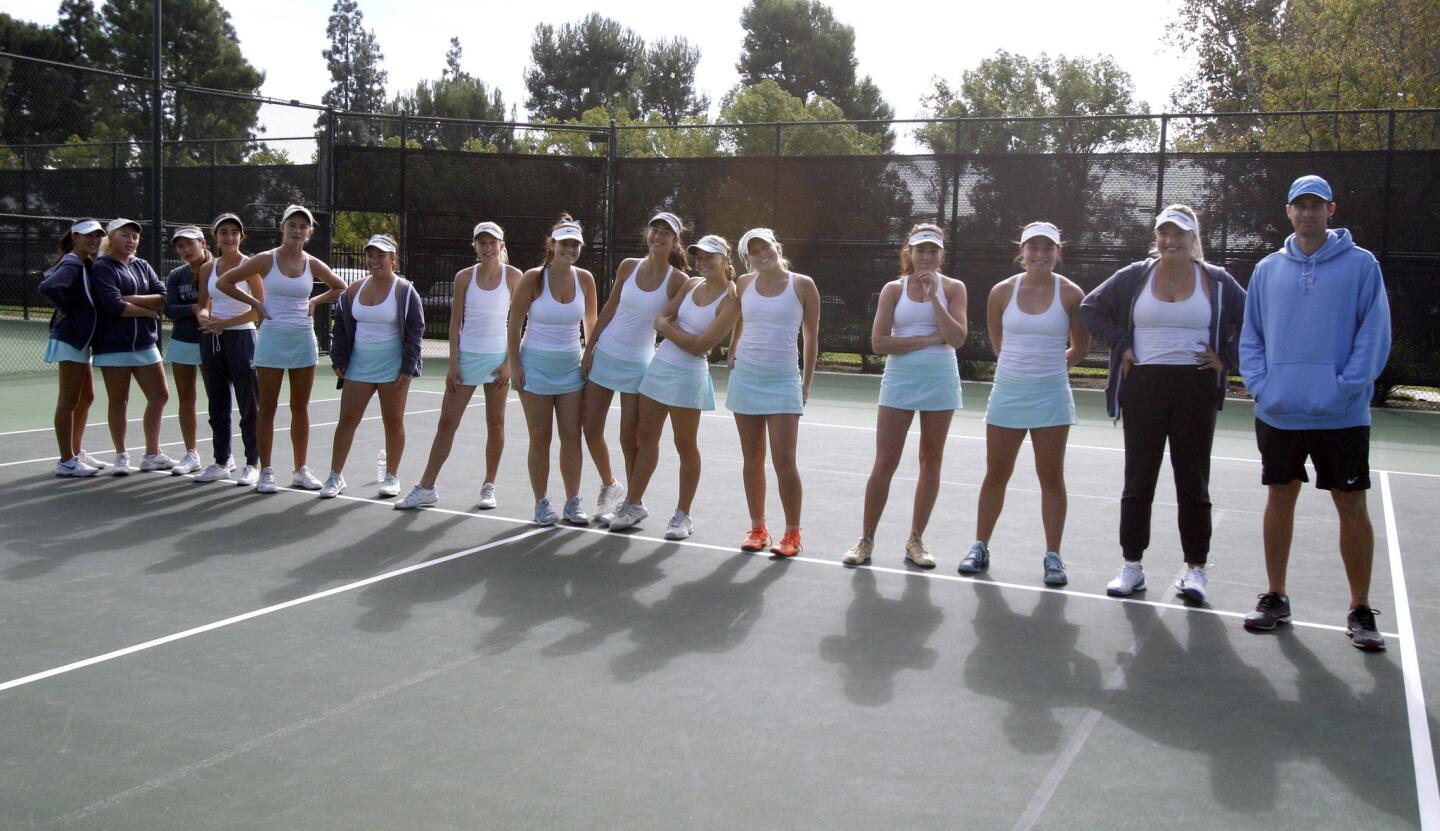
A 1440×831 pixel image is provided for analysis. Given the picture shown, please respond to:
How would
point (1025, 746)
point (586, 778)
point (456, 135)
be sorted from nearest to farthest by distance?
point (586, 778)
point (1025, 746)
point (456, 135)

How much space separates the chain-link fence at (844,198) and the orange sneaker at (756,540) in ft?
33.1

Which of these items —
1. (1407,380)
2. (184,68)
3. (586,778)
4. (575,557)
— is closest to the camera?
(586,778)

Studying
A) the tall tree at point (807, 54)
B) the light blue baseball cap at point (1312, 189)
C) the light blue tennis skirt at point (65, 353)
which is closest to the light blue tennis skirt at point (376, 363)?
the light blue tennis skirt at point (65, 353)

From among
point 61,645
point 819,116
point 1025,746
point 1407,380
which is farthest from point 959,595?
point 819,116

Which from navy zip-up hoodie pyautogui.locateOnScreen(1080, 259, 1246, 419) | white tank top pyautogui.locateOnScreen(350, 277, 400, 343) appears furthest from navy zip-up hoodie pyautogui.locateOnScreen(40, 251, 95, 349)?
navy zip-up hoodie pyautogui.locateOnScreen(1080, 259, 1246, 419)

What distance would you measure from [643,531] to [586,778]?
3279 mm

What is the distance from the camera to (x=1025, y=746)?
3.61 metres

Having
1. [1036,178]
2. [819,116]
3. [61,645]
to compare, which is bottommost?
[61,645]

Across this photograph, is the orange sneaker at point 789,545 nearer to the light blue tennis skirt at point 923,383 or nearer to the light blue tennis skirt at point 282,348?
the light blue tennis skirt at point 923,383

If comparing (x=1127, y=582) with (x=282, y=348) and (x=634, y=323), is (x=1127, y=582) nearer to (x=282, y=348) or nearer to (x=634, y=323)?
(x=634, y=323)

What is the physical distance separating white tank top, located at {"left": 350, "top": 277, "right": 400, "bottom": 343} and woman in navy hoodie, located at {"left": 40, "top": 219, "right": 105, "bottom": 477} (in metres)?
1.84

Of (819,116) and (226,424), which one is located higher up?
(819,116)

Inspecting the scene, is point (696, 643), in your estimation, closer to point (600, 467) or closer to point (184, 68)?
point (600, 467)

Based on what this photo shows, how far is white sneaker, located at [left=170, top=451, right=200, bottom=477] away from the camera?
25.8 feet
